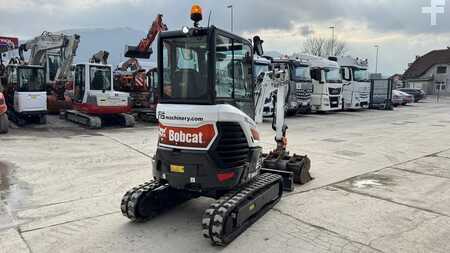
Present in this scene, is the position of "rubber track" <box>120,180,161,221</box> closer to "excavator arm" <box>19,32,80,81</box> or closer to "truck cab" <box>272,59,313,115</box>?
"excavator arm" <box>19,32,80,81</box>

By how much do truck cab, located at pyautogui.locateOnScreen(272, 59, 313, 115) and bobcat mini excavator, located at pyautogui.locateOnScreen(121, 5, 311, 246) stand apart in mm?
14317

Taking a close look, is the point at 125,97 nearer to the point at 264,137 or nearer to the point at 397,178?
the point at 264,137

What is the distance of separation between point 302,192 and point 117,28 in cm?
6652

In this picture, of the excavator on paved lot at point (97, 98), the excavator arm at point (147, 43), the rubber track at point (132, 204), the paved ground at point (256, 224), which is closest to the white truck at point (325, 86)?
the excavator arm at point (147, 43)

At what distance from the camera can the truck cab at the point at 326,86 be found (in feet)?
70.2

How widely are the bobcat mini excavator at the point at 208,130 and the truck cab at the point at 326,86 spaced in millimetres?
16878

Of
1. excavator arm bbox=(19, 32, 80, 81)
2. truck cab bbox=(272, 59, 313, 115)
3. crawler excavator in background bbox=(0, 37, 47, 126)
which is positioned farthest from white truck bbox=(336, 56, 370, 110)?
crawler excavator in background bbox=(0, 37, 47, 126)

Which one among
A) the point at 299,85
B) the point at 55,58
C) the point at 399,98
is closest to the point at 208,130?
the point at 299,85

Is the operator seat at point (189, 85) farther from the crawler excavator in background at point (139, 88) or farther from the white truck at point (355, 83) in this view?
the white truck at point (355, 83)

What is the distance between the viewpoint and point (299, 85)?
1977cm

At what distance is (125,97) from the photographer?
617 inches

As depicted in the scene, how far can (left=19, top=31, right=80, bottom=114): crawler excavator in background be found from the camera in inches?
672

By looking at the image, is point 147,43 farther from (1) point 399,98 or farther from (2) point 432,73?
(2) point 432,73

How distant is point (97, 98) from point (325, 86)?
1228 centimetres
